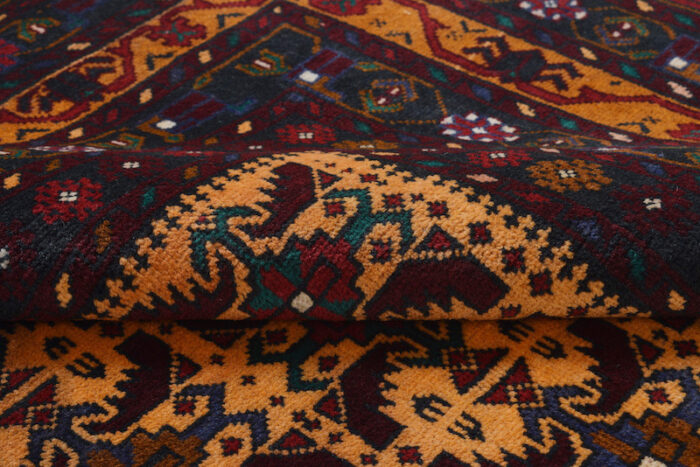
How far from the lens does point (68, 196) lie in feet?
2.62

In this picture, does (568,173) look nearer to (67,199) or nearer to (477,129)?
(477,129)

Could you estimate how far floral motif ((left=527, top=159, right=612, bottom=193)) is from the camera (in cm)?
82

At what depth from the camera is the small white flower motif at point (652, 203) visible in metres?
0.78

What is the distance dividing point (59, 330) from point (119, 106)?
0.61 meters

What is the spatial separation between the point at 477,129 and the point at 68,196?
819 millimetres

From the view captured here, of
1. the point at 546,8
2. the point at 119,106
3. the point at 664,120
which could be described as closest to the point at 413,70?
the point at 546,8

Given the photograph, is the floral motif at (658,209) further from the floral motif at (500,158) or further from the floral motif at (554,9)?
the floral motif at (554,9)

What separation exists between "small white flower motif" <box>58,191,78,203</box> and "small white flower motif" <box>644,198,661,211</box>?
0.80 m

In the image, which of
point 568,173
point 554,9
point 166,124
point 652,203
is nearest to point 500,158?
point 568,173

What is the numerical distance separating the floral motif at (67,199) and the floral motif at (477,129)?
72 centimetres

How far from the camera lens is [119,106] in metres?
1.27

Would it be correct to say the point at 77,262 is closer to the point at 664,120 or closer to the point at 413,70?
the point at 413,70

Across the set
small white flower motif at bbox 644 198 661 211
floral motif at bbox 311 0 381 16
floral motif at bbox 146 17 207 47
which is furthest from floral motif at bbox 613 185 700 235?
floral motif at bbox 146 17 207 47

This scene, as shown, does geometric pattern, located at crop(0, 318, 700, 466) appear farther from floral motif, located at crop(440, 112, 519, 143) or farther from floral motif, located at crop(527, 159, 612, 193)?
floral motif, located at crop(440, 112, 519, 143)
